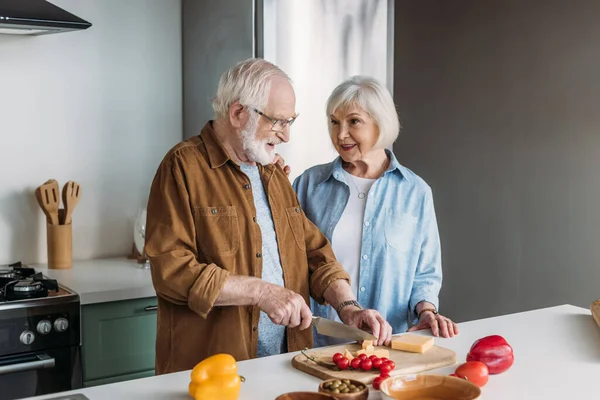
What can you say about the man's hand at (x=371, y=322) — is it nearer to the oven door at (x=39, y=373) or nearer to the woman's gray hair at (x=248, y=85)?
the woman's gray hair at (x=248, y=85)

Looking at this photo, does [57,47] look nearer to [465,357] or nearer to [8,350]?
[8,350]

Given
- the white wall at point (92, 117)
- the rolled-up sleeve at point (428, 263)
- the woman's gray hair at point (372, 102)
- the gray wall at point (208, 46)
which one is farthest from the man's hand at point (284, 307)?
the white wall at point (92, 117)

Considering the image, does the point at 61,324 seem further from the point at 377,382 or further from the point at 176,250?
the point at 377,382

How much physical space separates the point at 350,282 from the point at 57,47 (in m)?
1.78

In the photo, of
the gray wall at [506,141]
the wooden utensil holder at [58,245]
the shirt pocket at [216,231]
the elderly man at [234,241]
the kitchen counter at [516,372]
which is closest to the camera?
the kitchen counter at [516,372]

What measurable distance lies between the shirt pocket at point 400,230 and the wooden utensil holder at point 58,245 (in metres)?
1.46

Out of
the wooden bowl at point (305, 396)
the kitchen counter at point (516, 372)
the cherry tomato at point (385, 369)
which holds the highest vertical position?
the wooden bowl at point (305, 396)

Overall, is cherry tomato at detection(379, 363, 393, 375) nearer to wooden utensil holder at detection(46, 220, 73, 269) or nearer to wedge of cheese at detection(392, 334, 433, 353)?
wedge of cheese at detection(392, 334, 433, 353)

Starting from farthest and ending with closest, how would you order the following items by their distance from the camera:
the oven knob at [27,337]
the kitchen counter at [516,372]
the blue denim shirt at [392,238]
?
the oven knob at [27,337]
the blue denim shirt at [392,238]
the kitchen counter at [516,372]

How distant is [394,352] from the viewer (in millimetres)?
1889

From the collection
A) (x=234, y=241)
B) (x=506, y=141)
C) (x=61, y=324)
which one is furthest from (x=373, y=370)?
(x=506, y=141)

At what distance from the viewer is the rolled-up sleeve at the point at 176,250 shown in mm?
1972

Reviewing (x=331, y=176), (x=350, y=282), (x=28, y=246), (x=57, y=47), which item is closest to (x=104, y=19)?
(x=57, y=47)

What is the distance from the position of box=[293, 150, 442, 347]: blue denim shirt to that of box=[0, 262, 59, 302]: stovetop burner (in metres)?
0.97
